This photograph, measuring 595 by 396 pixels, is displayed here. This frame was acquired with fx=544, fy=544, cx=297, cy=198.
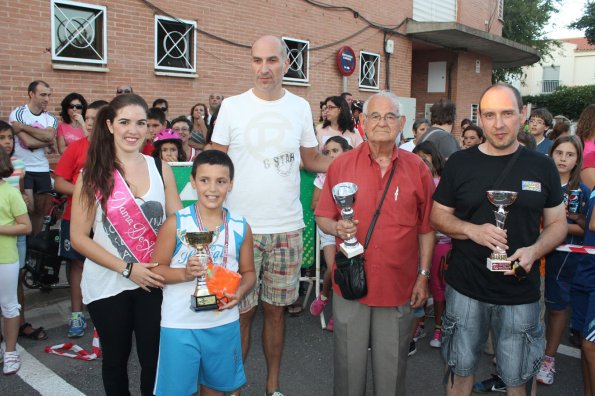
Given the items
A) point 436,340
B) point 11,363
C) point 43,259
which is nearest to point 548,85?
point 436,340

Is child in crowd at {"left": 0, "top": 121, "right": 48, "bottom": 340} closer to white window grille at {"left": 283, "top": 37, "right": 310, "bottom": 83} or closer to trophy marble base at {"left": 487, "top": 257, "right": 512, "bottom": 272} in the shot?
trophy marble base at {"left": 487, "top": 257, "right": 512, "bottom": 272}

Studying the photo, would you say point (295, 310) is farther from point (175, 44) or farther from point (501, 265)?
point (175, 44)

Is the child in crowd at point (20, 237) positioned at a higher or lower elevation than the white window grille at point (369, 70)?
lower

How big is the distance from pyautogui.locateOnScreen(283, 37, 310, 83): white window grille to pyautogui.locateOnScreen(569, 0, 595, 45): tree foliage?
30.6 m

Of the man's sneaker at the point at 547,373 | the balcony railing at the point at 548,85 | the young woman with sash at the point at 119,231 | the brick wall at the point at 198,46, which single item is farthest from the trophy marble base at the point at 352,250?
the balcony railing at the point at 548,85

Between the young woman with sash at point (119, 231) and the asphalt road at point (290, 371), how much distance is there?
119 cm

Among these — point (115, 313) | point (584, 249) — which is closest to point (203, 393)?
point (115, 313)

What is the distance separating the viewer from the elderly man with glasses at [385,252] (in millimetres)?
3086

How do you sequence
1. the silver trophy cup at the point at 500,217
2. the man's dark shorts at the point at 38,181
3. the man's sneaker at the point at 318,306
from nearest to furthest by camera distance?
the silver trophy cup at the point at 500,217, the man's sneaker at the point at 318,306, the man's dark shorts at the point at 38,181

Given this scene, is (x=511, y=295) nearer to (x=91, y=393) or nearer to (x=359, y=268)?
(x=359, y=268)

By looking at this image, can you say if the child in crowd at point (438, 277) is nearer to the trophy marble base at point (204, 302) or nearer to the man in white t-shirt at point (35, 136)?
the trophy marble base at point (204, 302)

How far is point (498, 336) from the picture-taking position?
9.95 ft

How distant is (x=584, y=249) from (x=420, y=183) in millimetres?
1476

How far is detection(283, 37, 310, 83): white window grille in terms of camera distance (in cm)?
1295
